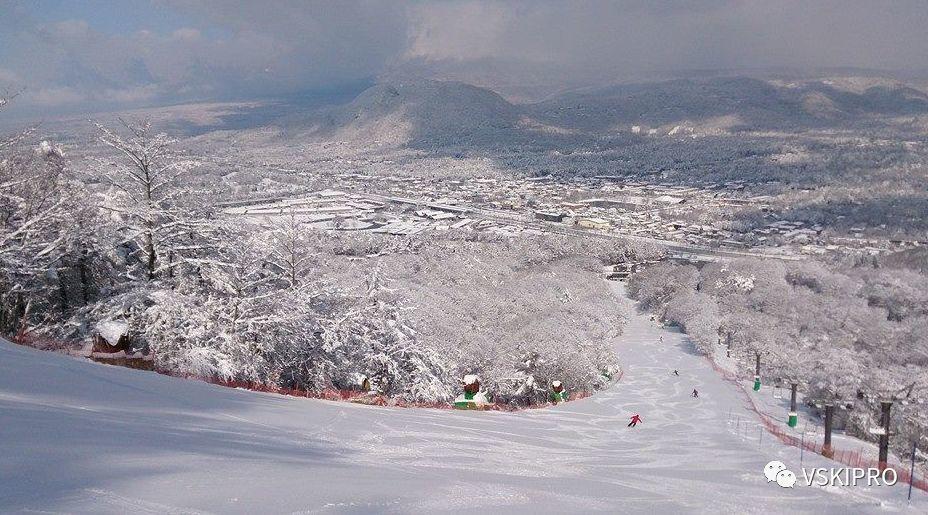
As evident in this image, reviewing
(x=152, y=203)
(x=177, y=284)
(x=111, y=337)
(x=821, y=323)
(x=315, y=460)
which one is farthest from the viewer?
(x=821, y=323)

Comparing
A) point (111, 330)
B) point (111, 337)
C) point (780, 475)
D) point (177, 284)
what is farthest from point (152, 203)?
point (780, 475)

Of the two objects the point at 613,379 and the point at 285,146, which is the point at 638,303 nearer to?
the point at 613,379

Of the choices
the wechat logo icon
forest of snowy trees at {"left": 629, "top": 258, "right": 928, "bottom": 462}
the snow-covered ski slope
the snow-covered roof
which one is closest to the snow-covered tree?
the snow-covered roof

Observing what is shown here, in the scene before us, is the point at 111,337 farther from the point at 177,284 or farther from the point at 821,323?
the point at 821,323

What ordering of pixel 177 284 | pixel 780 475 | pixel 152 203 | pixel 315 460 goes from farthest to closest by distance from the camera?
pixel 177 284, pixel 152 203, pixel 780 475, pixel 315 460

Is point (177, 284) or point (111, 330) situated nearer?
point (111, 330)

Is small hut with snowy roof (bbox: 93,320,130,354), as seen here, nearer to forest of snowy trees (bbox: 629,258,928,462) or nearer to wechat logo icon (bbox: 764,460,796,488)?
wechat logo icon (bbox: 764,460,796,488)

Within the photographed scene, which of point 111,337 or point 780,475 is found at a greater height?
point 111,337
